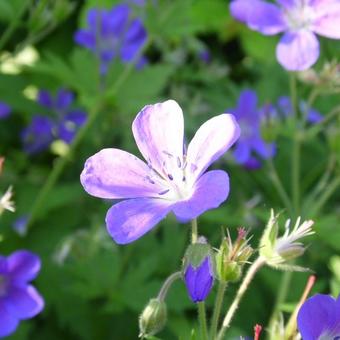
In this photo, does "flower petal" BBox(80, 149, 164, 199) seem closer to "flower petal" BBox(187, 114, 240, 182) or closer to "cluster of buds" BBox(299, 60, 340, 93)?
"flower petal" BBox(187, 114, 240, 182)

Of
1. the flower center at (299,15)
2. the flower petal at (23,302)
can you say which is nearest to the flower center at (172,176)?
the flower petal at (23,302)

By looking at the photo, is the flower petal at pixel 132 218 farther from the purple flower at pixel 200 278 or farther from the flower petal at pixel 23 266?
the flower petal at pixel 23 266

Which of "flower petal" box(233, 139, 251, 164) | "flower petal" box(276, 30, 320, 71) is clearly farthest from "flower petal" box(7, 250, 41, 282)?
"flower petal" box(233, 139, 251, 164)

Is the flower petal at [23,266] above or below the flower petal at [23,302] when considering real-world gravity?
above

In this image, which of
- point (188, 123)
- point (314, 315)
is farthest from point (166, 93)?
point (314, 315)

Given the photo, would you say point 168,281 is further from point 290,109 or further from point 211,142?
point 290,109

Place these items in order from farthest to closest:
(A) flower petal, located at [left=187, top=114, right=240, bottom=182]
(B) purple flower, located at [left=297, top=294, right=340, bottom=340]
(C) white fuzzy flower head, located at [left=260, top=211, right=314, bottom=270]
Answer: (C) white fuzzy flower head, located at [left=260, top=211, right=314, bottom=270]
(A) flower petal, located at [left=187, top=114, right=240, bottom=182]
(B) purple flower, located at [left=297, top=294, right=340, bottom=340]

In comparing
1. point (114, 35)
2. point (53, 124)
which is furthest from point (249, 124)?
point (53, 124)

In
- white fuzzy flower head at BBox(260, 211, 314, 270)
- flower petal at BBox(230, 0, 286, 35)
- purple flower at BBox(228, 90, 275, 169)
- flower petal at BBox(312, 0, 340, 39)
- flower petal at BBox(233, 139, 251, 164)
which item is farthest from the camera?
purple flower at BBox(228, 90, 275, 169)
